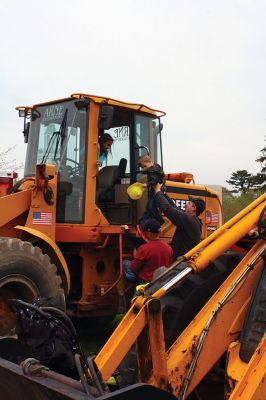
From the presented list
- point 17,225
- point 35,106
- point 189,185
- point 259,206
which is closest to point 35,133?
point 35,106

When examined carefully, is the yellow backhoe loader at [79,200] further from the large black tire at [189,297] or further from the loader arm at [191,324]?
the loader arm at [191,324]

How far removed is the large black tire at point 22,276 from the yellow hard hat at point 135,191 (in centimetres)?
172

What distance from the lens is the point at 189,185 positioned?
8055mm

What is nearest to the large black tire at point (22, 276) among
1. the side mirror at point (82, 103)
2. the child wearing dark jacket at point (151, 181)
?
the child wearing dark jacket at point (151, 181)

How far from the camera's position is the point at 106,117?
6.20m

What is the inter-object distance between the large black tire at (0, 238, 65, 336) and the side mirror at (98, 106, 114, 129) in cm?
189

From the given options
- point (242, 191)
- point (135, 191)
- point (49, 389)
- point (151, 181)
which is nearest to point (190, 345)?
point (49, 389)

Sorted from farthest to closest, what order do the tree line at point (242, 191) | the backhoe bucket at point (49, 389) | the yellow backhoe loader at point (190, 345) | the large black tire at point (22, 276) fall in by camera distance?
the tree line at point (242, 191), the large black tire at point (22, 276), the yellow backhoe loader at point (190, 345), the backhoe bucket at point (49, 389)

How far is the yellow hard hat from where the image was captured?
21.5 ft

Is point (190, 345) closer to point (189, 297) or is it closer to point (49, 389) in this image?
point (189, 297)

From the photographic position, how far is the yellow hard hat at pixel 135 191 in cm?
655

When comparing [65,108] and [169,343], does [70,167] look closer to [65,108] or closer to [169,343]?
[65,108]

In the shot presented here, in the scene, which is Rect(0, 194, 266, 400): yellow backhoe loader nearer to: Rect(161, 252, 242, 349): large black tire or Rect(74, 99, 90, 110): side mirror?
Rect(161, 252, 242, 349): large black tire

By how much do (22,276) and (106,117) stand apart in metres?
2.33
